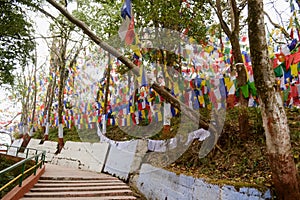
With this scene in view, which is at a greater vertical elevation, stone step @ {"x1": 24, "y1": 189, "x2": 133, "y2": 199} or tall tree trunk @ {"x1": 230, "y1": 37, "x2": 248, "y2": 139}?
tall tree trunk @ {"x1": 230, "y1": 37, "x2": 248, "y2": 139}

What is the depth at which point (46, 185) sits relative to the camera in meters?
7.52

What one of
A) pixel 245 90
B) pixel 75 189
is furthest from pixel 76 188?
pixel 245 90

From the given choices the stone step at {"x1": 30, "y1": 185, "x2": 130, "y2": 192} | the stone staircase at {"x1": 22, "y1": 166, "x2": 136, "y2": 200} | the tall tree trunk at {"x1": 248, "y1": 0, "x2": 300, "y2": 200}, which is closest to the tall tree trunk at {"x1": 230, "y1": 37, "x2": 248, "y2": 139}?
the tall tree trunk at {"x1": 248, "y1": 0, "x2": 300, "y2": 200}

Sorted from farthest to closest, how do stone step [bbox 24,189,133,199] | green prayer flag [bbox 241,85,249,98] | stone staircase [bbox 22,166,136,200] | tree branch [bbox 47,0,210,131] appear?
green prayer flag [bbox 241,85,249,98] < stone staircase [bbox 22,166,136,200] < stone step [bbox 24,189,133,199] < tree branch [bbox 47,0,210,131]

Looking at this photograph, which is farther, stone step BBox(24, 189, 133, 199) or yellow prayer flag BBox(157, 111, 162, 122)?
yellow prayer flag BBox(157, 111, 162, 122)

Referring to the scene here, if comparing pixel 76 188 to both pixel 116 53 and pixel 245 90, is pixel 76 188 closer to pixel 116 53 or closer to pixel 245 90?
pixel 116 53

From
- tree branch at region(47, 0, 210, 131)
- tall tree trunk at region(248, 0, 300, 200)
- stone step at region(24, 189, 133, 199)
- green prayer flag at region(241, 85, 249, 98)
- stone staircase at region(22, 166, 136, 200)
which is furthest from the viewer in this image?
green prayer flag at region(241, 85, 249, 98)

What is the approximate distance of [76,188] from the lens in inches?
287

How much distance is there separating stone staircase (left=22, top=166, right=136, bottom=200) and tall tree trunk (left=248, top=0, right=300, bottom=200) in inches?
160

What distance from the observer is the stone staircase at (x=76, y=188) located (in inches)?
263

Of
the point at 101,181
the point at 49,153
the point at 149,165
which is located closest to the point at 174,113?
the point at 149,165

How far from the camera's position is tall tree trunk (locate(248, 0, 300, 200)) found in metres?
3.95

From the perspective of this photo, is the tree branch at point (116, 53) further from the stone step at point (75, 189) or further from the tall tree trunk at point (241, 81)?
the stone step at point (75, 189)

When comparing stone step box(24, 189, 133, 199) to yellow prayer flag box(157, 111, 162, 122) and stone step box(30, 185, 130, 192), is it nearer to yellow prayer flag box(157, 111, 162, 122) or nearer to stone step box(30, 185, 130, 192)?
stone step box(30, 185, 130, 192)
